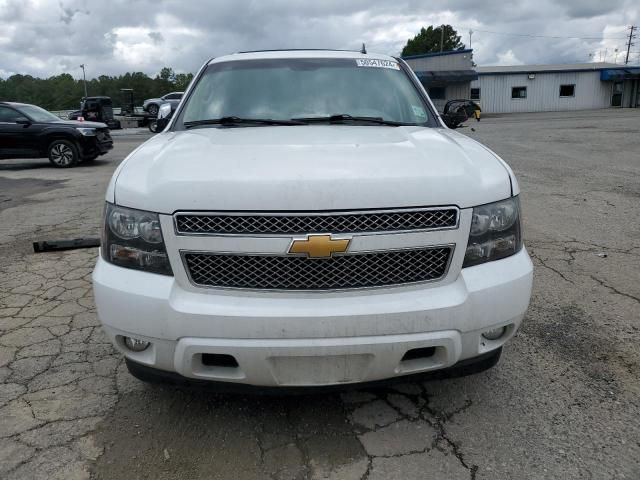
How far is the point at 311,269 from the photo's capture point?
2.07 m

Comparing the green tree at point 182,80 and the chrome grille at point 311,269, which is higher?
the green tree at point 182,80

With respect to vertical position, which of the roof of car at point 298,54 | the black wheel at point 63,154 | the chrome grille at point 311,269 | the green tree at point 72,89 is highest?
the green tree at point 72,89

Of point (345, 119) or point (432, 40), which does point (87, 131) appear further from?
point (432, 40)

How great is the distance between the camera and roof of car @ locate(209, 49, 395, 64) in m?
3.88

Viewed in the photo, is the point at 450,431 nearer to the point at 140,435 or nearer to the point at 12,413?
the point at 140,435

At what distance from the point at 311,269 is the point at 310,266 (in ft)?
0.04

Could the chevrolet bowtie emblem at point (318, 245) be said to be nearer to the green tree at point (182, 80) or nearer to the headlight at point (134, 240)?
the headlight at point (134, 240)

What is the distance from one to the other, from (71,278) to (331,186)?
3.43 metres

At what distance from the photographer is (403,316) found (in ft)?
6.68

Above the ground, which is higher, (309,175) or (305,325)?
(309,175)

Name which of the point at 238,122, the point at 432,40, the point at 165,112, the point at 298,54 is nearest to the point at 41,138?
the point at 165,112

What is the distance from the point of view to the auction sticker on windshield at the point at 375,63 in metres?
3.78

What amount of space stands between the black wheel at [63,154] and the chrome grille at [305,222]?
39.9 ft

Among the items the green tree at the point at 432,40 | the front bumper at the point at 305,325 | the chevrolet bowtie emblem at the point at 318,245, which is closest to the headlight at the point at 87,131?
the front bumper at the point at 305,325
